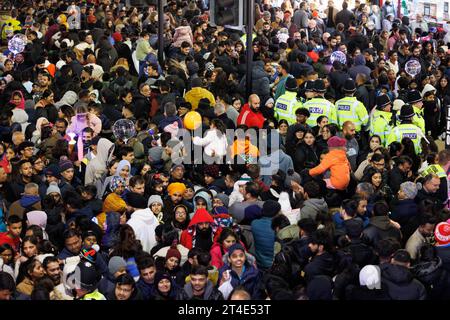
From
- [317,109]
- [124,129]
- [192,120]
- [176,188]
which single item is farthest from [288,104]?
[176,188]

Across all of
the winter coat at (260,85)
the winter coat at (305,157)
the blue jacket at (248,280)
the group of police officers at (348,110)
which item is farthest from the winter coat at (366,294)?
the winter coat at (260,85)

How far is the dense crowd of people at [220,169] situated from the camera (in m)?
9.39

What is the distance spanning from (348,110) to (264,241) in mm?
4329

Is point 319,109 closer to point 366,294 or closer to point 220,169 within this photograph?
point 220,169

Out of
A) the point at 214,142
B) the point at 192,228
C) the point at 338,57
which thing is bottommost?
the point at 192,228

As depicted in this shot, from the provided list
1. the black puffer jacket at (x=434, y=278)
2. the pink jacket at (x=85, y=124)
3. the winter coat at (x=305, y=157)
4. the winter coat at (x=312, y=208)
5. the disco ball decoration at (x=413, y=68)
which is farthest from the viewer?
the disco ball decoration at (x=413, y=68)

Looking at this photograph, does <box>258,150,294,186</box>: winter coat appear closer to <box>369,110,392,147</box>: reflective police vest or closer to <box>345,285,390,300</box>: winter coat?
<box>369,110,392,147</box>: reflective police vest

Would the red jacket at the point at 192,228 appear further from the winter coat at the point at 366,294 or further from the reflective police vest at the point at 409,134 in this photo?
the reflective police vest at the point at 409,134

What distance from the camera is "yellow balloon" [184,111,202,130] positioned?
1383cm

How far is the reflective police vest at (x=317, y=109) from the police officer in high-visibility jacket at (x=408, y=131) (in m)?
1.13

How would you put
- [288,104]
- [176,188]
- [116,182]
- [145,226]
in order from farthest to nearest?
[288,104]
[116,182]
[176,188]
[145,226]

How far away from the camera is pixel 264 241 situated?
10469mm

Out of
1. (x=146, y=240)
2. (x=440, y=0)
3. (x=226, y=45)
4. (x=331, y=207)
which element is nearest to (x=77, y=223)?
(x=146, y=240)

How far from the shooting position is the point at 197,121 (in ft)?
45.4
